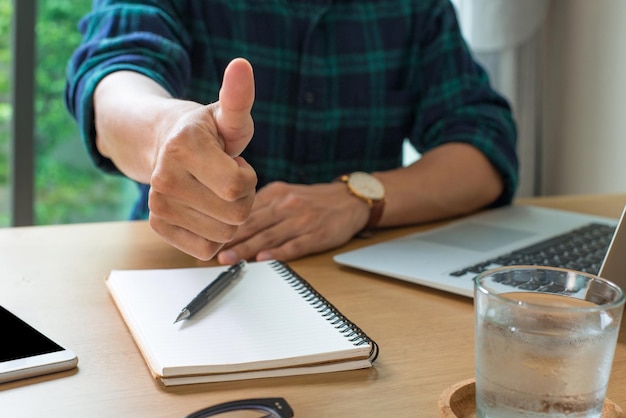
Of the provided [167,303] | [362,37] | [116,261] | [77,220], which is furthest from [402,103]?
[77,220]

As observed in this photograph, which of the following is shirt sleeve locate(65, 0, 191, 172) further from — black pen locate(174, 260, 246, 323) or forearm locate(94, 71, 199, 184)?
black pen locate(174, 260, 246, 323)

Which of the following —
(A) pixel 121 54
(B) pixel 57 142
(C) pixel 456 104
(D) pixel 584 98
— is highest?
(A) pixel 121 54

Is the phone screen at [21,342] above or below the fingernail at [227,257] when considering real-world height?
above

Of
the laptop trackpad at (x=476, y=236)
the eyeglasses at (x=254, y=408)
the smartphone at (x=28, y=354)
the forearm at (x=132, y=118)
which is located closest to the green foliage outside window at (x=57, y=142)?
the forearm at (x=132, y=118)

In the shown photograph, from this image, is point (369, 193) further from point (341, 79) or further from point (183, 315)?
point (183, 315)

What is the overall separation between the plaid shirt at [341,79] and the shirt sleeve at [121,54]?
0.01 metres

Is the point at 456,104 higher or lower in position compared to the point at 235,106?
lower

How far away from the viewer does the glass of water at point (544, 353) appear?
466 millimetres

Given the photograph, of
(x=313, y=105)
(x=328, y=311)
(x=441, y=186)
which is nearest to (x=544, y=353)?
(x=328, y=311)

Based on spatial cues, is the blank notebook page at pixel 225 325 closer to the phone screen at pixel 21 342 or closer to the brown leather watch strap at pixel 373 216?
the phone screen at pixel 21 342

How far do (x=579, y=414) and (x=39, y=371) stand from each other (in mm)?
370

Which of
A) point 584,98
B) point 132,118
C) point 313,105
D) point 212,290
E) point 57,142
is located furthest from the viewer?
point 57,142

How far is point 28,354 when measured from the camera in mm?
603

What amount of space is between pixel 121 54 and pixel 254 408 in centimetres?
66
